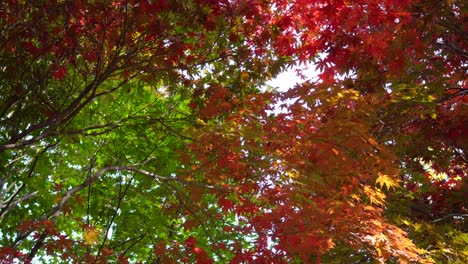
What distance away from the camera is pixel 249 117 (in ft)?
18.9

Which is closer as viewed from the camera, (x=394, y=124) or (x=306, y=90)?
(x=306, y=90)

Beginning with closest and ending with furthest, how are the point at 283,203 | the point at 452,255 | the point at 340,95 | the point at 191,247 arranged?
the point at 283,203, the point at 340,95, the point at 191,247, the point at 452,255

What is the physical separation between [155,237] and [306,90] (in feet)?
14.1

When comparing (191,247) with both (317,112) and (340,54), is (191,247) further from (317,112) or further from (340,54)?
(340,54)

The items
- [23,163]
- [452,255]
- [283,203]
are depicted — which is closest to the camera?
[283,203]

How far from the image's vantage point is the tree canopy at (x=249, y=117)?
4.55m

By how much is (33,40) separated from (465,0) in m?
5.74

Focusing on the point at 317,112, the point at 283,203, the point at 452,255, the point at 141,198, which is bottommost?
the point at 452,255

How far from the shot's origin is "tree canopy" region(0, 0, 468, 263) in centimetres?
455

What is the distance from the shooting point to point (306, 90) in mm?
5621

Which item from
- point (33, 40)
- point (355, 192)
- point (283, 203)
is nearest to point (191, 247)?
point (283, 203)

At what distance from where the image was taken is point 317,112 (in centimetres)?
528

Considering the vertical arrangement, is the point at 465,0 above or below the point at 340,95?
above

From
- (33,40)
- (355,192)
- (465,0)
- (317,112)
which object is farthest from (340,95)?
(33,40)
